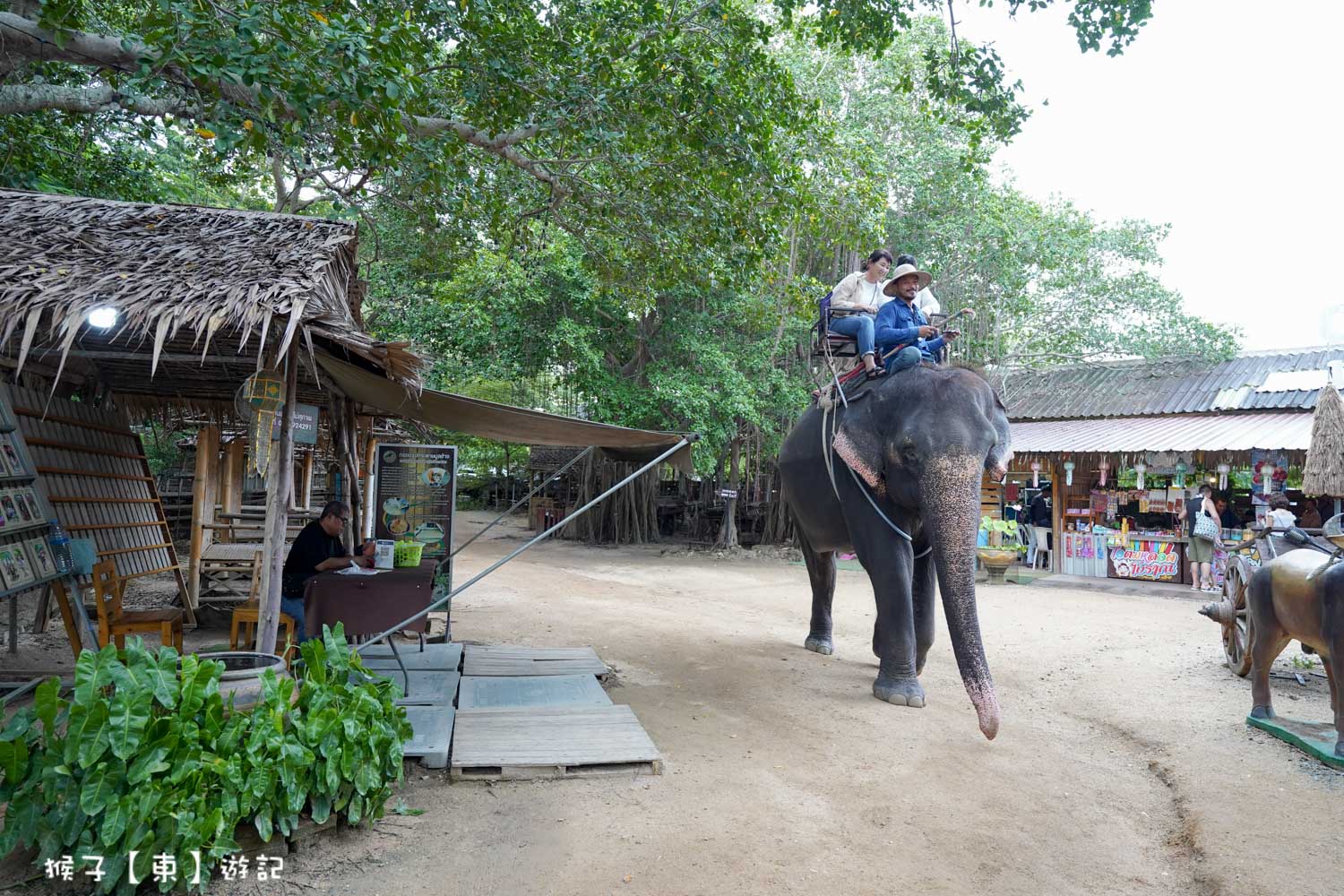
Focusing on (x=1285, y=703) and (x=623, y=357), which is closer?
(x=1285, y=703)

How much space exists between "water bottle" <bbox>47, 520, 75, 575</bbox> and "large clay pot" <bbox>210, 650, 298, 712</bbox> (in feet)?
7.91

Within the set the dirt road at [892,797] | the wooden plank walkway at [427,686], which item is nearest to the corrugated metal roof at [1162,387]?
the dirt road at [892,797]

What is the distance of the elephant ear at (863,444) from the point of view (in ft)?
19.2

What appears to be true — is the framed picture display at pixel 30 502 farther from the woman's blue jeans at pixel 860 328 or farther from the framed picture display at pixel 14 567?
the woman's blue jeans at pixel 860 328

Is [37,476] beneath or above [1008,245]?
beneath

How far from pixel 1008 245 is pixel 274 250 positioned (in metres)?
14.0

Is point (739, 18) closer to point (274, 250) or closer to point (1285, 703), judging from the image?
point (274, 250)

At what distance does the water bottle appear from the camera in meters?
5.30

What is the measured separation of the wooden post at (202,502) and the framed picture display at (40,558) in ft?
9.63

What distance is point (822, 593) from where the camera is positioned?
7.71m

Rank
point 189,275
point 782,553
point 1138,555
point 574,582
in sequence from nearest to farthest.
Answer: point 189,275, point 574,582, point 1138,555, point 782,553

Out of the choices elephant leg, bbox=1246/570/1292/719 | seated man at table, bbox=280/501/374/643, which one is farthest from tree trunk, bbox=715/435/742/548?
elephant leg, bbox=1246/570/1292/719

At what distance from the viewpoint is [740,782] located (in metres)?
4.38

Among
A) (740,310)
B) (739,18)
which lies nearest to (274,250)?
(739,18)
